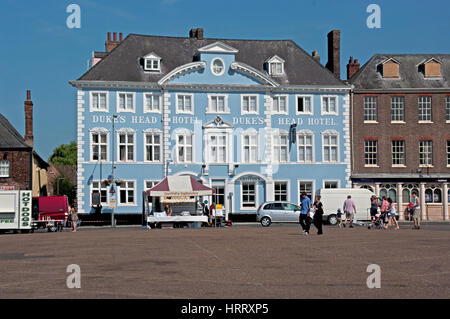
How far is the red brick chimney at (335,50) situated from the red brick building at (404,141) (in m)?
3.12

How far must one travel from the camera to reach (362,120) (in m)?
55.5

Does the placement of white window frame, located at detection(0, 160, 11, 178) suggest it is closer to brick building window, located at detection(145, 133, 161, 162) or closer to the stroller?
brick building window, located at detection(145, 133, 161, 162)

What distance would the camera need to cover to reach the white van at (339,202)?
157ft

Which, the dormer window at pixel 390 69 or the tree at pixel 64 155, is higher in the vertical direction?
the dormer window at pixel 390 69

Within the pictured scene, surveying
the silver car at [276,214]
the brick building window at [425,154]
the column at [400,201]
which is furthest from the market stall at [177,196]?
the brick building window at [425,154]

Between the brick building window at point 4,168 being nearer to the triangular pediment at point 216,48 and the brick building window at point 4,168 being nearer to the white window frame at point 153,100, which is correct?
Result: the white window frame at point 153,100

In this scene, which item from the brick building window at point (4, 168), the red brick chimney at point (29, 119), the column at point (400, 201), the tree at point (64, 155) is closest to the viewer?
the brick building window at point (4, 168)

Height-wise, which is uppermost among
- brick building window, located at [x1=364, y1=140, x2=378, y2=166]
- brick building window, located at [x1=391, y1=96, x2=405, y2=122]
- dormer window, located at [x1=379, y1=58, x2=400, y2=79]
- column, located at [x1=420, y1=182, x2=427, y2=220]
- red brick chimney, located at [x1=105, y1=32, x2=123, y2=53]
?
red brick chimney, located at [x1=105, y1=32, x2=123, y2=53]

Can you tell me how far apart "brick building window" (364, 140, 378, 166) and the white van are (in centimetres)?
766

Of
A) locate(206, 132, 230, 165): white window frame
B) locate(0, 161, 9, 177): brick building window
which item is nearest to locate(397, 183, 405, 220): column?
locate(206, 132, 230, 165): white window frame

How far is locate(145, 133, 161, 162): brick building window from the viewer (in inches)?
2106

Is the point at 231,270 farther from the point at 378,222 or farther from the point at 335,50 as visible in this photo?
the point at 335,50

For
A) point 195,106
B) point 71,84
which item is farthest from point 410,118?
point 71,84

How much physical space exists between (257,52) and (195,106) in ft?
24.2
